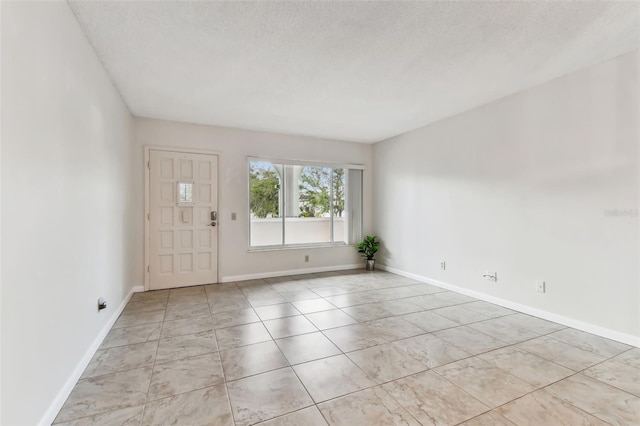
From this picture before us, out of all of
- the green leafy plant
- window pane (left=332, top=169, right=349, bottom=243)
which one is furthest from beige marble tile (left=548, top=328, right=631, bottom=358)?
window pane (left=332, top=169, right=349, bottom=243)

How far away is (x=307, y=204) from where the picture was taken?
18.1 feet

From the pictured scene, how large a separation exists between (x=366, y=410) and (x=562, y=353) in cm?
184

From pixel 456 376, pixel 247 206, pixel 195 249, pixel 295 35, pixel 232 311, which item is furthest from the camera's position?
pixel 247 206

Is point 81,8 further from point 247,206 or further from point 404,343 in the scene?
point 404,343

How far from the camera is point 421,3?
1.91 meters

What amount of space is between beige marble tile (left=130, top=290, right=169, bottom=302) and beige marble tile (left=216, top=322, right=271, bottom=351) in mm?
1472

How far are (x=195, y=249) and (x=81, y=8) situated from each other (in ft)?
10.5

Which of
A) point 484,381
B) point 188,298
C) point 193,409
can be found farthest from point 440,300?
point 188,298

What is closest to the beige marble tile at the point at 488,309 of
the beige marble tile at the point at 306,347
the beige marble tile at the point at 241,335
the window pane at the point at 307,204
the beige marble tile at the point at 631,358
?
the beige marble tile at the point at 631,358

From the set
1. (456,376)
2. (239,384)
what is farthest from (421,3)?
(239,384)

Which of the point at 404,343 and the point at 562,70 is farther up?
the point at 562,70

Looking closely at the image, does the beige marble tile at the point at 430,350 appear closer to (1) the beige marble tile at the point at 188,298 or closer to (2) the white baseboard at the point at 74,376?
(2) the white baseboard at the point at 74,376

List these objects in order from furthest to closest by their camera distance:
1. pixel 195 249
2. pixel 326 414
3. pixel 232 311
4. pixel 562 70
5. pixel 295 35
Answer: pixel 195 249 < pixel 232 311 < pixel 562 70 < pixel 295 35 < pixel 326 414

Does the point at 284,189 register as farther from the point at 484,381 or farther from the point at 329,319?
the point at 484,381
